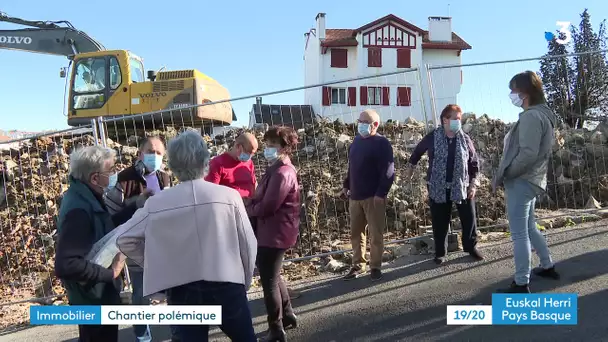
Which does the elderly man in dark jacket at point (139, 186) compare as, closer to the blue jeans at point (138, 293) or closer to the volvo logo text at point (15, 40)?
the blue jeans at point (138, 293)

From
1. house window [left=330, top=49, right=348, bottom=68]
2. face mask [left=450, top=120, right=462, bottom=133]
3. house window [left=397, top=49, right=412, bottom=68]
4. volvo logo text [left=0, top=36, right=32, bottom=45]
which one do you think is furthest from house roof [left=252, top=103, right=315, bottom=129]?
house window [left=397, top=49, right=412, bottom=68]

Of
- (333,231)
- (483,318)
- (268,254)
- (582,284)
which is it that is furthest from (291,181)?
(333,231)

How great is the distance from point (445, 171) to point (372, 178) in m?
0.77

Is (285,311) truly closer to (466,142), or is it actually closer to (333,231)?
(466,142)

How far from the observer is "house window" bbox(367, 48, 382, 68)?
37000mm

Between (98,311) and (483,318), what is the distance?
2.83 m

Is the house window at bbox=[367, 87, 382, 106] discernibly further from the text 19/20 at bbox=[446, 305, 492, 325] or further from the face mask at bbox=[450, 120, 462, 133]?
the text 19/20 at bbox=[446, 305, 492, 325]

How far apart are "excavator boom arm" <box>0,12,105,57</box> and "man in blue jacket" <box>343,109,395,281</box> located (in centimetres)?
1185

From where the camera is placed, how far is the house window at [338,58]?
121ft

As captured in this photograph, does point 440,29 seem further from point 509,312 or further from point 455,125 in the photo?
point 509,312

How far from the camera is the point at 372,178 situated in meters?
4.73

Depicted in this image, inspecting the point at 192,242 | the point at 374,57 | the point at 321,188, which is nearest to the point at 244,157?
the point at 192,242

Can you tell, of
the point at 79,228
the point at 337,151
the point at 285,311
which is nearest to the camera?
the point at 79,228

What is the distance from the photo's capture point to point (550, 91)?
877cm
